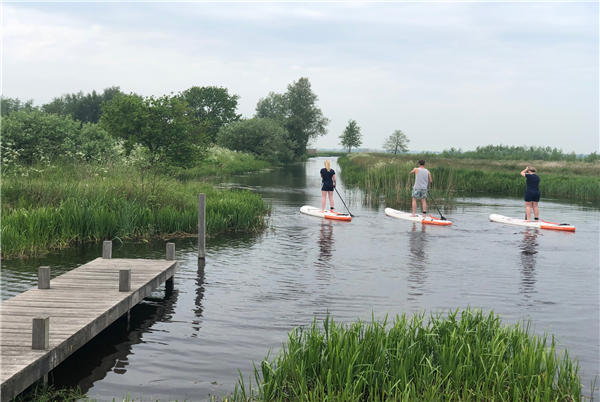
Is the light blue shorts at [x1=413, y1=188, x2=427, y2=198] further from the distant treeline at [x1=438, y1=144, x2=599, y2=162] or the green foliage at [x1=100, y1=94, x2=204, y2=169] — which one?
the distant treeline at [x1=438, y1=144, x2=599, y2=162]

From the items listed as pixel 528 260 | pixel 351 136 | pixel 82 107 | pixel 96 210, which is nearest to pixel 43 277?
pixel 96 210

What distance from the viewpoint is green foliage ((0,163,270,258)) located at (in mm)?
12844

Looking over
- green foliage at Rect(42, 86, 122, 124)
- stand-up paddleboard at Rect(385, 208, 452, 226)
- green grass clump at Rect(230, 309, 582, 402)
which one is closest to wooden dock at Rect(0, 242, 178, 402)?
green grass clump at Rect(230, 309, 582, 402)

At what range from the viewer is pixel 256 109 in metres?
119

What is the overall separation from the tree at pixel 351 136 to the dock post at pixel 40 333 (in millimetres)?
135077

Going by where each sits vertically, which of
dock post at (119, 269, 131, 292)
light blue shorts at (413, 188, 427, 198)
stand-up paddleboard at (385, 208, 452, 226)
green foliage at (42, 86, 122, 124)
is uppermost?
green foliage at (42, 86, 122, 124)

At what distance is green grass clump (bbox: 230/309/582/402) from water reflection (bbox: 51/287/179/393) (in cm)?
193

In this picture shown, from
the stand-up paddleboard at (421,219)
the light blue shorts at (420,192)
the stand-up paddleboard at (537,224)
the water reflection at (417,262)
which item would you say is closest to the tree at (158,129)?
the stand-up paddleboard at (421,219)

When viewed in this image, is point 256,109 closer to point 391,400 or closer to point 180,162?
point 180,162

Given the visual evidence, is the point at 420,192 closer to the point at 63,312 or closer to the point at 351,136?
the point at 63,312

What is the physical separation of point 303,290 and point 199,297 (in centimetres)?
192

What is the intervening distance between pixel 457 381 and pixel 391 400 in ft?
2.34

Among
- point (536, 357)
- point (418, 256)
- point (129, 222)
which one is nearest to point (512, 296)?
point (418, 256)

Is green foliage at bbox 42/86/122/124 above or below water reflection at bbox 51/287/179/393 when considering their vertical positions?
above
